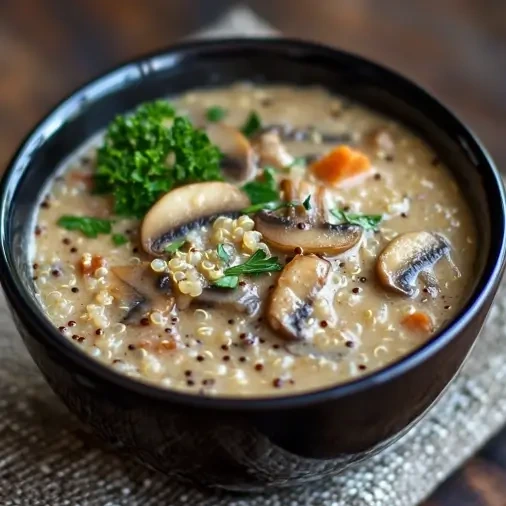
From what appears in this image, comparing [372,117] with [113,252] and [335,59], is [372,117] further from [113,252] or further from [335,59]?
[113,252]

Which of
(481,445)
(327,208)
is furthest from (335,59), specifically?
(481,445)

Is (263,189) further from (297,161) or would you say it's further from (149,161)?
(149,161)

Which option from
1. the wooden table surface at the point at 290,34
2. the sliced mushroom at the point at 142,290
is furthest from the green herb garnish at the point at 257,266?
the wooden table surface at the point at 290,34

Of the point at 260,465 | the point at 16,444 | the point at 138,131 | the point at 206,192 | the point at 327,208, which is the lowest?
the point at 260,465

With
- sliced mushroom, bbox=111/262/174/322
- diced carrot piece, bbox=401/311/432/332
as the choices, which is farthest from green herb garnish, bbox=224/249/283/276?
diced carrot piece, bbox=401/311/432/332

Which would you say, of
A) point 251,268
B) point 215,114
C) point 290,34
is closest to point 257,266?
point 251,268

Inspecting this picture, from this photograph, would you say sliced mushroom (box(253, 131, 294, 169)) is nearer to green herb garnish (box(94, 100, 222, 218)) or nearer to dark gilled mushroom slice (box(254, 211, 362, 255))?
A: green herb garnish (box(94, 100, 222, 218))

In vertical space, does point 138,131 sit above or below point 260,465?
above
